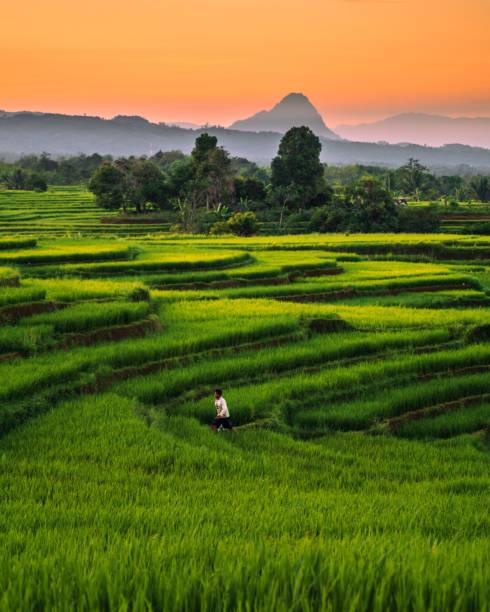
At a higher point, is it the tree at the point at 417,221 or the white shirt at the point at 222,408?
the tree at the point at 417,221

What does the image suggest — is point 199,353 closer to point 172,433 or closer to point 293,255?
point 172,433

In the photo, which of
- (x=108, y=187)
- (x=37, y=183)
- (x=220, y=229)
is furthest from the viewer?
(x=37, y=183)

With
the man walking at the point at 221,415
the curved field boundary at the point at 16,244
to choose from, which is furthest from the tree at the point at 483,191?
the man walking at the point at 221,415

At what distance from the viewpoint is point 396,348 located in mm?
13461

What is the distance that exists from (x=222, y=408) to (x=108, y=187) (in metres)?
45.6

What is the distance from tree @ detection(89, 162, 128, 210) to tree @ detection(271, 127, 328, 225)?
11980 millimetres

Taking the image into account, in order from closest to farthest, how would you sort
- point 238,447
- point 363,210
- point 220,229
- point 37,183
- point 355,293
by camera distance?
point 238,447, point 355,293, point 363,210, point 220,229, point 37,183

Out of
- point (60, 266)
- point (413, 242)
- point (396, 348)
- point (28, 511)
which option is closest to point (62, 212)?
point (413, 242)

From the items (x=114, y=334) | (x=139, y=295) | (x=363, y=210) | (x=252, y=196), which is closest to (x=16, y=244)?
(x=139, y=295)

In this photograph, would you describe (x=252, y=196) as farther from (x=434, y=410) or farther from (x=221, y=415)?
(x=221, y=415)

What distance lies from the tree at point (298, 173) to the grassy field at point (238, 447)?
35028 mm

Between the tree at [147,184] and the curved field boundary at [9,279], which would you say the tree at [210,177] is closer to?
the tree at [147,184]

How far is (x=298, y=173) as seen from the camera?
56500mm

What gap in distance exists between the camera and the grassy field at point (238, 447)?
2.82m
